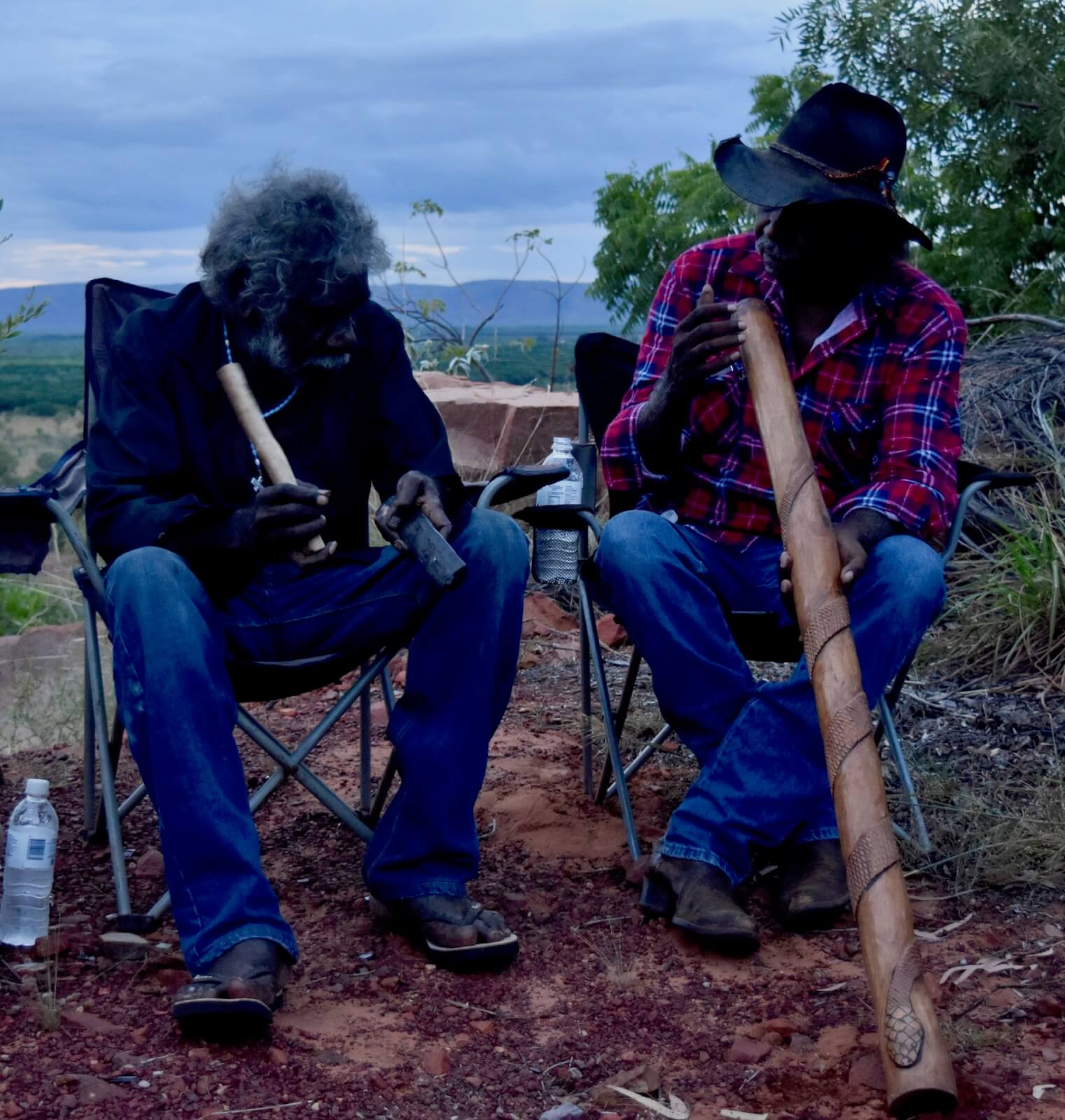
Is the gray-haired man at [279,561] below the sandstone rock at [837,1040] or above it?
above

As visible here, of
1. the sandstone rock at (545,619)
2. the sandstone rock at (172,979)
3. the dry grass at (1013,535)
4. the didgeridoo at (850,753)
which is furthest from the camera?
the sandstone rock at (545,619)

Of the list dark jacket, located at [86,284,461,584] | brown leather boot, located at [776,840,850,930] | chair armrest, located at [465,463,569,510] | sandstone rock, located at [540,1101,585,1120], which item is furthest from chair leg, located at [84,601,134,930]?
brown leather boot, located at [776,840,850,930]

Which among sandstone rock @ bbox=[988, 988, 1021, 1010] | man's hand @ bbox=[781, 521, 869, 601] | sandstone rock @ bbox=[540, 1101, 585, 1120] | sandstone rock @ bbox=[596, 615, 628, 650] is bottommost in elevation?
sandstone rock @ bbox=[540, 1101, 585, 1120]

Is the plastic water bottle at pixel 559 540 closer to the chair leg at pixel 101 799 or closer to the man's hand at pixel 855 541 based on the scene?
the man's hand at pixel 855 541

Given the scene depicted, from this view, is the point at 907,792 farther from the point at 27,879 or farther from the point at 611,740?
the point at 27,879

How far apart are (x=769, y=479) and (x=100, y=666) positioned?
1.46 m

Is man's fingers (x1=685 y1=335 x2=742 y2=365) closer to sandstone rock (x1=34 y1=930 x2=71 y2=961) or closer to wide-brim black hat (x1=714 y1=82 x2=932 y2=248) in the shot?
wide-brim black hat (x1=714 y1=82 x2=932 y2=248)

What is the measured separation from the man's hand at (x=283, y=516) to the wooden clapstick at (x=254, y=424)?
13 centimetres

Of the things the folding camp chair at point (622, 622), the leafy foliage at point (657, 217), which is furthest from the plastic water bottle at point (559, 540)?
the leafy foliage at point (657, 217)

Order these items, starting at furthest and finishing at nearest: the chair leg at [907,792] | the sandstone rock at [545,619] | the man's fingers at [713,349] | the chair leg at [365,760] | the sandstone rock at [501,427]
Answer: the sandstone rock at [501,427] < the sandstone rock at [545,619] < the chair leg at [365,760] < the chair leg at [907,792] < the man's fingers at [713,349]

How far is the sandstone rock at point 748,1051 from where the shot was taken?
2234 mm

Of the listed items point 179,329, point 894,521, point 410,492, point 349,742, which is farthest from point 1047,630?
point 179,329

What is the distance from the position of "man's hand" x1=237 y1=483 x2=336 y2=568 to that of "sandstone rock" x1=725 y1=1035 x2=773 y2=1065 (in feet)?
3.72

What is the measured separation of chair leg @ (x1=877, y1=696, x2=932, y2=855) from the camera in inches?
121
